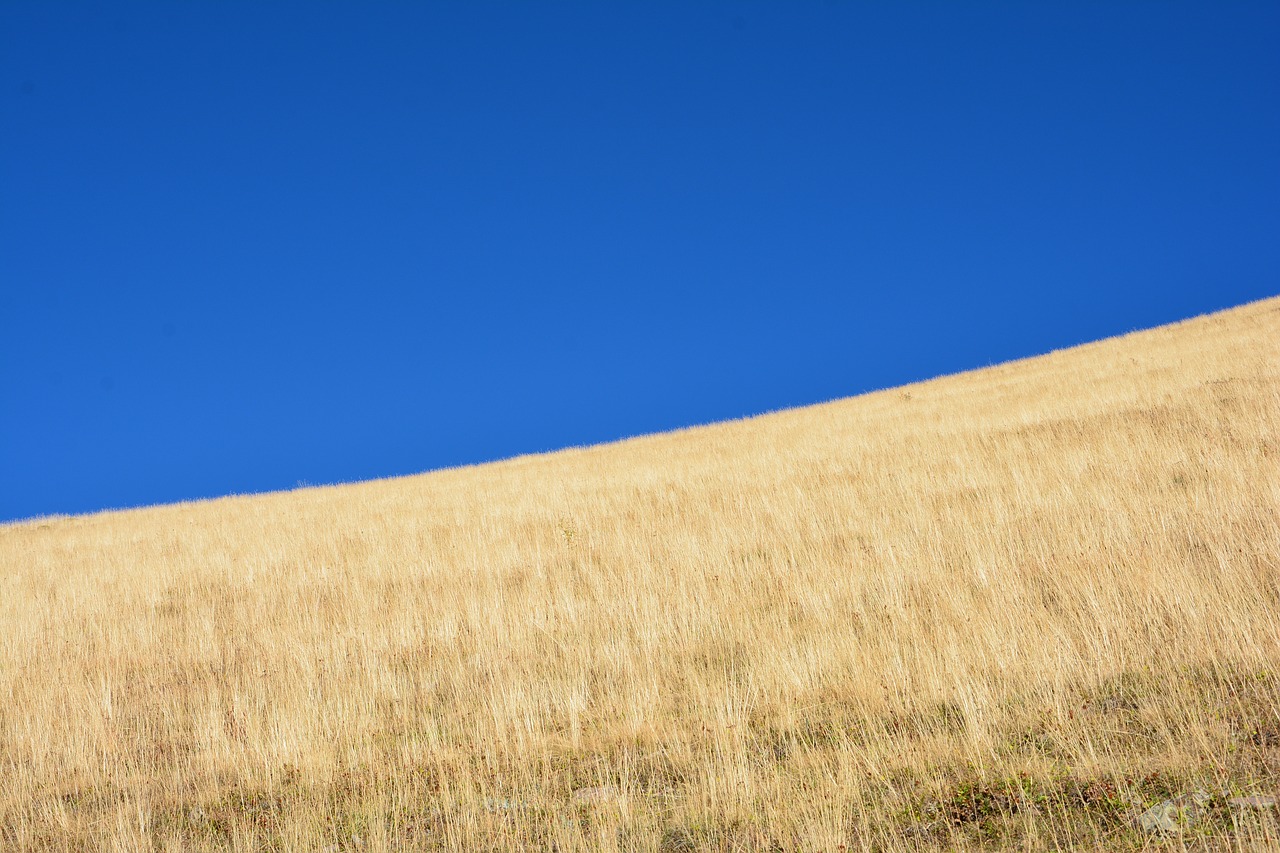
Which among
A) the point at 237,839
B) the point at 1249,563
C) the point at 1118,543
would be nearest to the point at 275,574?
the point at 237,839

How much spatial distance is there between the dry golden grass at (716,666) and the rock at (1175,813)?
82 mm

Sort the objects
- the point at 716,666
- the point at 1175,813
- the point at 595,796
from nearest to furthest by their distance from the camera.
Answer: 1. the point at 1175,813
2. the point at 595,796
3. the point at 716,666

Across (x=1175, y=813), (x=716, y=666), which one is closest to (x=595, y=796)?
(x=716, y=666)

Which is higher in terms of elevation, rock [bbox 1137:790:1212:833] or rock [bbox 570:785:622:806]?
rock [bbox 570:785:622:806]

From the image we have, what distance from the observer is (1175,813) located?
12.5 ft

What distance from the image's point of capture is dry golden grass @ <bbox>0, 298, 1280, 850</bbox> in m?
4.53

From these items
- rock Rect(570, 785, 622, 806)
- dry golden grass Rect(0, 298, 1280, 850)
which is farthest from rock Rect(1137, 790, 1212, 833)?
rock Rect(570, 785, 622, 806)

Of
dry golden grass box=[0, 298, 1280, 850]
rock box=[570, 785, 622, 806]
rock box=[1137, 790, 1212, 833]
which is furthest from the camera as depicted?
rock box=[570, 785, 622, 806]

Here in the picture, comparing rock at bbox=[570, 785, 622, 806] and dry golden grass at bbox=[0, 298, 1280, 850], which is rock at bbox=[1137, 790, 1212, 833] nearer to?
dry golden grass at bbox=[0, 298, 1280, 850]

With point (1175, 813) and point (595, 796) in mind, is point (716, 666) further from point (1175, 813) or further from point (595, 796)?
point (1175, 813)

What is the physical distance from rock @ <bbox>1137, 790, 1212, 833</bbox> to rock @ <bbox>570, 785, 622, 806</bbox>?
247 cm

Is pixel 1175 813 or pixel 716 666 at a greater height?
pixel 716 666

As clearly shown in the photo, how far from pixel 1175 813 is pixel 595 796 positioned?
2816mm

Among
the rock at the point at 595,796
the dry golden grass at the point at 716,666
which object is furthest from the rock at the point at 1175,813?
the rock at the point at 595,796
